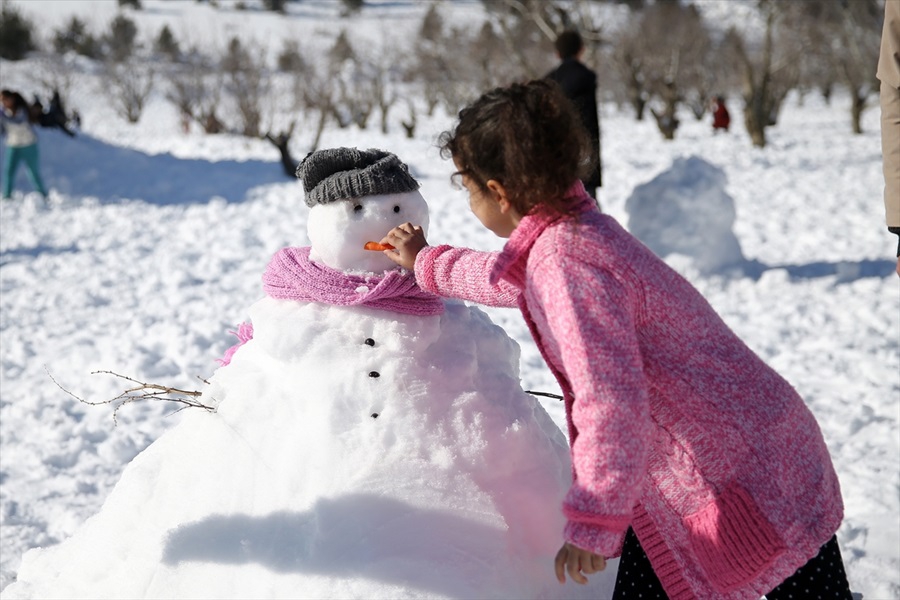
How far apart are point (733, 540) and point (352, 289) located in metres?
0.91

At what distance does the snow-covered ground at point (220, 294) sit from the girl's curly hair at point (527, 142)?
364 mm

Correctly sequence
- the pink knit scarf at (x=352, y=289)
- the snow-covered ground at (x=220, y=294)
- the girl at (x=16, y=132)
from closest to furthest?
the pink knit scarf at (x=352, y=289) → the snow-covered ground at (x=220, y=294) → the girl at (x=16, y=132)

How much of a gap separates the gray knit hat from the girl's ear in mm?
491

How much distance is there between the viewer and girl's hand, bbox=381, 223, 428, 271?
5.52 feet

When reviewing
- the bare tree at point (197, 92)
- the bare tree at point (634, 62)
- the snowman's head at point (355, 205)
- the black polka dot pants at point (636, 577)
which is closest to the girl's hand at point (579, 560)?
the black polka dot pants at point (636, 577)

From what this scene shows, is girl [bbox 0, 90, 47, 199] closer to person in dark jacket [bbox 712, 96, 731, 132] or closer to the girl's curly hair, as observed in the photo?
the girl's curly hair

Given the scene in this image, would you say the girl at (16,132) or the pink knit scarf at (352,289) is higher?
the pink knit scarf at (352,289)

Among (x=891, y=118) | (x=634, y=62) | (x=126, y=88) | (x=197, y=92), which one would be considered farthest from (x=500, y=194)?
(x=126, y=88)

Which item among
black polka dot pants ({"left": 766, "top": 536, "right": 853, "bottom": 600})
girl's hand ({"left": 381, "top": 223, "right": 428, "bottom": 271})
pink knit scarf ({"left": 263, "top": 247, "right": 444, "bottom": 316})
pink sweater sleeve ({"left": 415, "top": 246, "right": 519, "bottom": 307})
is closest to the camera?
black polka dot pants ({"left": 766, "top": 536, "right": 853, "bottom": 600})

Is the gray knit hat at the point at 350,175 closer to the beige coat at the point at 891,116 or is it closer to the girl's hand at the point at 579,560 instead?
the girl's hand at the point at 579,560

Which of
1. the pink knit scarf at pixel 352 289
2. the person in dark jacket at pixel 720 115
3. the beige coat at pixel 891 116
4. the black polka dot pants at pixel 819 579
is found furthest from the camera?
the person in dark jacket at pixel 720 115

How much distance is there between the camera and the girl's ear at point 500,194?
1.39 metres

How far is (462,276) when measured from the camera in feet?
5.19

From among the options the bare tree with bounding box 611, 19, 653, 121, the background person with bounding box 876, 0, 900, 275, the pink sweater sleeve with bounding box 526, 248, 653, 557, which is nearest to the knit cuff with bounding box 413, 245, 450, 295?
the pink sweater sleeve with bounding box 526, 248, 653, 557
